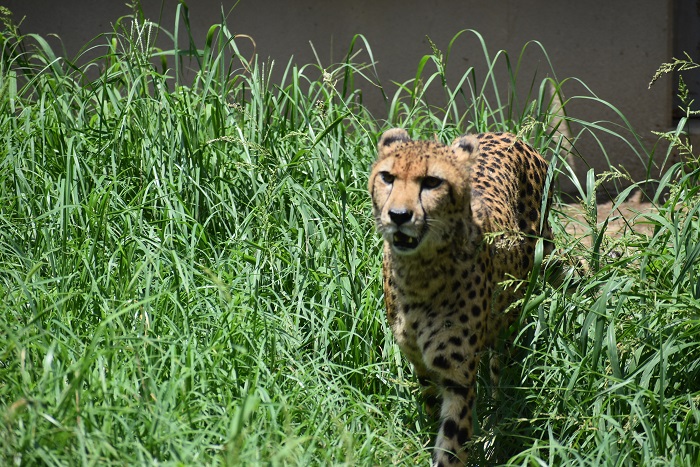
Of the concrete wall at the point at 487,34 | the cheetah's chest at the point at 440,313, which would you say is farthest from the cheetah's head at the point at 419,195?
the concrete wall at the point at 487,34

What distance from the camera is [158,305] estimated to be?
3646mm

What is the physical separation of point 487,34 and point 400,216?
4094 millimetres

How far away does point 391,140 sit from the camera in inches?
143

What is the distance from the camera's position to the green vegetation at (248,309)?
3010 millimetres

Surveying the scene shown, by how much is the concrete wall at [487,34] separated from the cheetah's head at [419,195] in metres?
3.44

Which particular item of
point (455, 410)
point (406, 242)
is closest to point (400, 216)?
point (406, 242)

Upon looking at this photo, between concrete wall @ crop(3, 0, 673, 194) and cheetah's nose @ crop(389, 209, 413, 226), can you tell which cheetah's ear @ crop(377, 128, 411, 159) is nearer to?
cheetah's nose @ crop(389, 209, 413, 226)

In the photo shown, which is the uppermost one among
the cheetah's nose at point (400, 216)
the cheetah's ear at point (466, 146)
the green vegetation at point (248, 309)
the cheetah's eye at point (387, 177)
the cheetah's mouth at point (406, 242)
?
the cheetah's ear at point (466, 146)

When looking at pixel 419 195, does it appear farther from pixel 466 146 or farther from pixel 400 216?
pixel 466 146

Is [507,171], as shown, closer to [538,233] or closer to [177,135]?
[538,233]

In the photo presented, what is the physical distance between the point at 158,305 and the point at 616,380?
67.1 inches

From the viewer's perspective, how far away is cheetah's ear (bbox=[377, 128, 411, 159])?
11.8 feet

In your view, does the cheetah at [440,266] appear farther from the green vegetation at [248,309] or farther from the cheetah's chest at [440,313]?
the green vegetation at [248,309]

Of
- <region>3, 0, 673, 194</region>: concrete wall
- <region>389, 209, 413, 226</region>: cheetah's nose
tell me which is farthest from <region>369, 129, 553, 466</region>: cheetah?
<region>3, 0, 673, 194</region>: concrete wall
